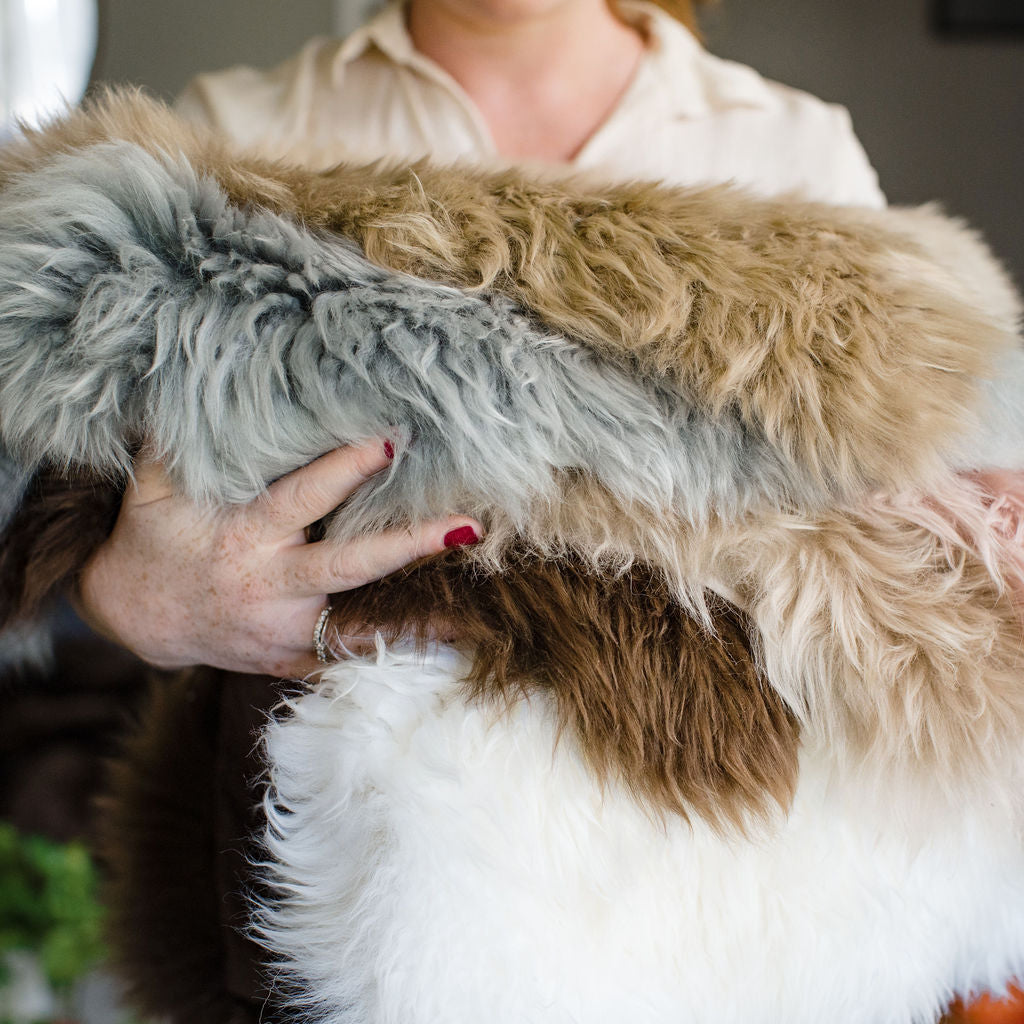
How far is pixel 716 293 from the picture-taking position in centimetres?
36

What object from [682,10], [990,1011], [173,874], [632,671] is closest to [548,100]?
[682,10]

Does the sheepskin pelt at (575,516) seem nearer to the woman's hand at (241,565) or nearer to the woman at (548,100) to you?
the woman's hand at (241,565)

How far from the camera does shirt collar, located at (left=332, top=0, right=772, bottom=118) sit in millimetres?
763

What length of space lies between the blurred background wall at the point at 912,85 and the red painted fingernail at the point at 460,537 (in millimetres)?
1334

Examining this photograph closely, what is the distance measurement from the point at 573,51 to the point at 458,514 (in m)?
0.58

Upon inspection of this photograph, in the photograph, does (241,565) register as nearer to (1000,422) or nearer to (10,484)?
(10,484)

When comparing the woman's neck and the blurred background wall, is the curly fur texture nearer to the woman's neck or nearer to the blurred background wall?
the woman's neck

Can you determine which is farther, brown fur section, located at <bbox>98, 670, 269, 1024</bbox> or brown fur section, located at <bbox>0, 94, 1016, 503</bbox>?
brown fur section, located at <bbox>98, 670, 269, 1024</bbox>

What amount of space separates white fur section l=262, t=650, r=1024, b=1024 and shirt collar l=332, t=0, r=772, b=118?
0.61m

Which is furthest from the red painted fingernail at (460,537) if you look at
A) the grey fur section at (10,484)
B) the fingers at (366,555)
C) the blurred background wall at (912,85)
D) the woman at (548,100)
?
the blurred background wall at (912,85)

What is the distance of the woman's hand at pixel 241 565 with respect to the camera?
1.31ft

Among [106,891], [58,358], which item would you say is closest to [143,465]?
[58,358]

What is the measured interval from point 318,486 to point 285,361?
6cm

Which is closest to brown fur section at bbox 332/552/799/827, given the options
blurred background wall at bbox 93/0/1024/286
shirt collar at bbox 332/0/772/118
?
shirt collar at bbox 332/0/772/118
